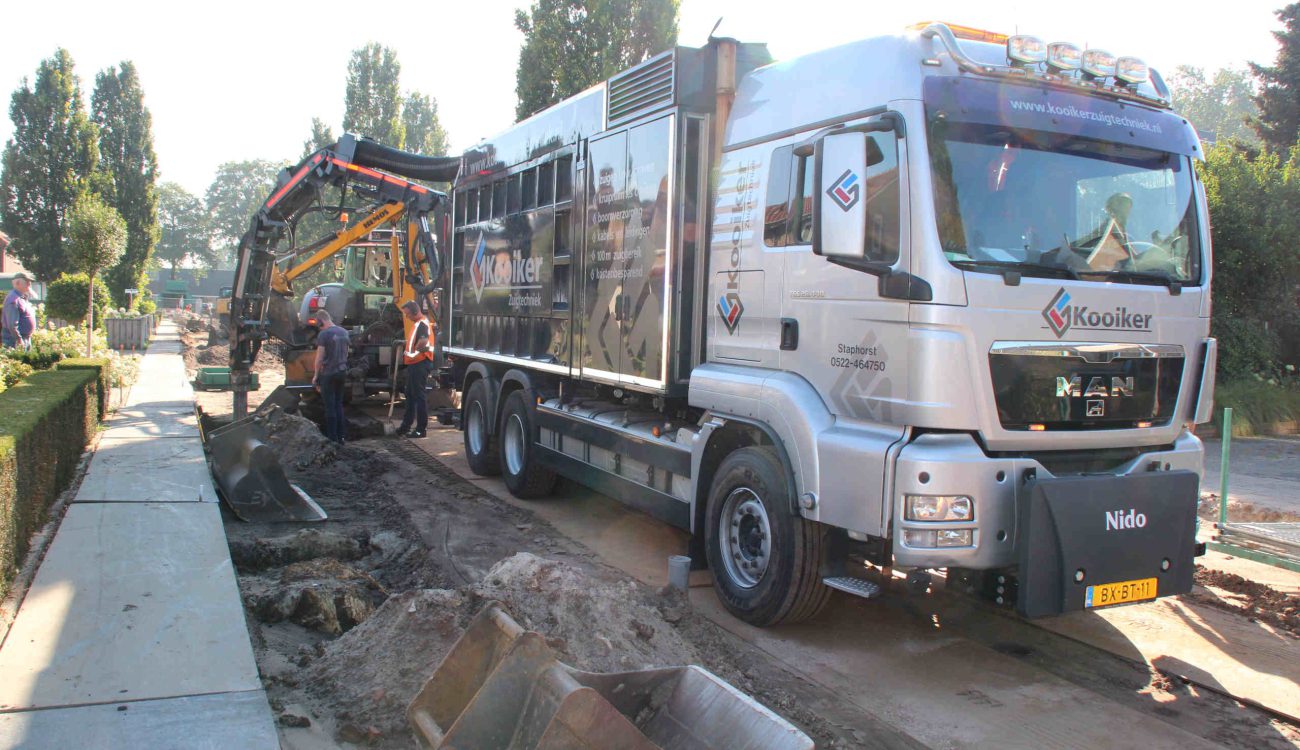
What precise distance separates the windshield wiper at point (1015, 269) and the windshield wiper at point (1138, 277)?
14 centimetres

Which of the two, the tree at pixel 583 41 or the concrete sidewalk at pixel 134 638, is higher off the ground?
the tree at pixel 583 41

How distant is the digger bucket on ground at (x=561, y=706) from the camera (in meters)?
3.42

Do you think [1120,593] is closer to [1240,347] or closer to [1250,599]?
[1250,599]

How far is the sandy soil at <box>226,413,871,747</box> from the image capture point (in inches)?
175

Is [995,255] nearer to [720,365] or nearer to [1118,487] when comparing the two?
[1118,487]

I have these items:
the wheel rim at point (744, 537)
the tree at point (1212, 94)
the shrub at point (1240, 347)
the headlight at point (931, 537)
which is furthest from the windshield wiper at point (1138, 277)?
the tree at point (1212, 94)

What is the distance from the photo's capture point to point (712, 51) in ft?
21.8

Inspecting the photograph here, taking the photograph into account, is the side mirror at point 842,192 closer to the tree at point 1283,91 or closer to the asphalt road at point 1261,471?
the asphalt road at point 1261,471

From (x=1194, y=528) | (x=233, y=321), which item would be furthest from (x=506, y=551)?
(x=233, y=321)

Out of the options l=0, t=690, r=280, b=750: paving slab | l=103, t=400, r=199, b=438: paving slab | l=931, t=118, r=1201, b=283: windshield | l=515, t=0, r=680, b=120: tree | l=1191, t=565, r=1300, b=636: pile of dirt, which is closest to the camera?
l=0, t=690, r=280, b=750: paving slab

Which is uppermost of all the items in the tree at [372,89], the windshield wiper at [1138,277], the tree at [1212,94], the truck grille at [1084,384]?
the tree at [1212,94]

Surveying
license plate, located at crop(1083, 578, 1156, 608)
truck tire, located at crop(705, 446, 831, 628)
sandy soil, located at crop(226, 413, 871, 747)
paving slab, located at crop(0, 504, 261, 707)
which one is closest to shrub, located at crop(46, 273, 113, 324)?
sandy soil, located at crop(226, 413, 871, 747)

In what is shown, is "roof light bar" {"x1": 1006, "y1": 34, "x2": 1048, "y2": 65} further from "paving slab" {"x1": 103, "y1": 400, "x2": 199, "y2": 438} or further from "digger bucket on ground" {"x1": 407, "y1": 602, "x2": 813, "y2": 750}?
"paving slab" {"x1": 103, "y1": 400, "x2": 199, "y2": 438}

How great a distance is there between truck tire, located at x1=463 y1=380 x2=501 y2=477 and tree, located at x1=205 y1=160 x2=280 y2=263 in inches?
4525
